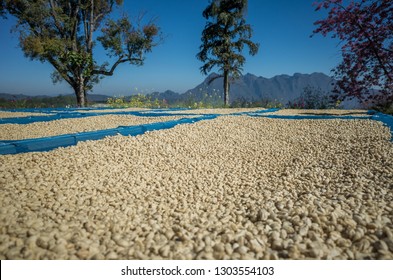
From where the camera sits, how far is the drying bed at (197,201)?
121cm

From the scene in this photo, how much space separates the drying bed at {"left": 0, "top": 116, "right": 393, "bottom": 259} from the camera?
1.21m

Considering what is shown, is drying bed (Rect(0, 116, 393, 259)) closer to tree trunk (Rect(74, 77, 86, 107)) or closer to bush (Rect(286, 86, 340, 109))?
bush (Rect(286, 86, 340, 109))

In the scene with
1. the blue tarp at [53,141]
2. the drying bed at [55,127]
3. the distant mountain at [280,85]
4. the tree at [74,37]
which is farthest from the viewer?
the distant mountain at [280,85]

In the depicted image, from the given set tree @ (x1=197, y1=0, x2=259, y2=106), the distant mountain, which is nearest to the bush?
tree @ (x1=197, y1=0, x2=259, y2=106)

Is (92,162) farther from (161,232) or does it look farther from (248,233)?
(248,233)

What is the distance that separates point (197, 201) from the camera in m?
1.82

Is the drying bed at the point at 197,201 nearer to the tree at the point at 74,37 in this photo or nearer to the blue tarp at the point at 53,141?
the blue tarp at the point at 53,141

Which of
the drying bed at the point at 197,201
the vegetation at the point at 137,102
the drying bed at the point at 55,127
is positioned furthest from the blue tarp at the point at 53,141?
the vegetation at the point at 137,102

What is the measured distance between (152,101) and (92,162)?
9.23 metres

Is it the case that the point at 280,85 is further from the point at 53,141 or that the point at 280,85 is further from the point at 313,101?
the point at 53,141

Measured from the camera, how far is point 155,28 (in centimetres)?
1089

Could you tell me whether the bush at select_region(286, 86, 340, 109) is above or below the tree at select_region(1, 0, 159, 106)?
below

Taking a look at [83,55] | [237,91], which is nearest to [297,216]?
[83,55]

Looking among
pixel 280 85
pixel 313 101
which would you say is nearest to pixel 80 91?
pixel 313 101
